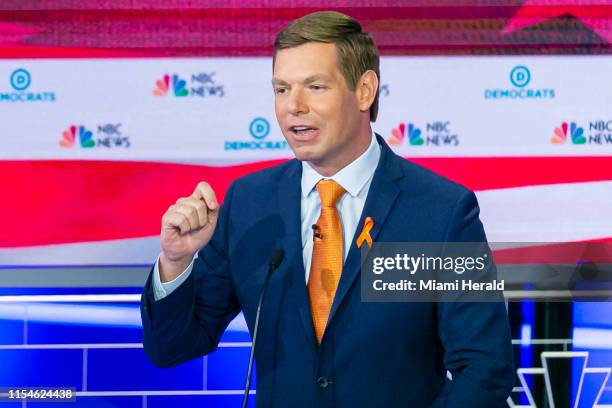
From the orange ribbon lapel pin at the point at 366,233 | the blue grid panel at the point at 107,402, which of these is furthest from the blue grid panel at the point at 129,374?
the orange ribbon lapel pin at the point at 366,233

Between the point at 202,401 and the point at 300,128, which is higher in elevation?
the point at 300,128

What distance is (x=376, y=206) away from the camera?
1758 mm

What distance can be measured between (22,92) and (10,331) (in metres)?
0.85

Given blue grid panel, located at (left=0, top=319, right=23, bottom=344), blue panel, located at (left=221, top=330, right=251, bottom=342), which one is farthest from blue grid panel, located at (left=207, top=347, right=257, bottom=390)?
blue grid panel, located at (left=0, top=319, right=23, bottom=344)

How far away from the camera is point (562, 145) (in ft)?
9.77

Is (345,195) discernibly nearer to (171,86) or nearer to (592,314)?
(171,86)

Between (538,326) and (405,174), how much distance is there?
1.43 meters

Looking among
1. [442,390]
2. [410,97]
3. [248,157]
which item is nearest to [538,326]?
[410,97]

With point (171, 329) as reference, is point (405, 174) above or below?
above

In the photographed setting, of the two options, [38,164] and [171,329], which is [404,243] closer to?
[171,329]

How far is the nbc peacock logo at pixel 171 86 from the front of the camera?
9.89 ft

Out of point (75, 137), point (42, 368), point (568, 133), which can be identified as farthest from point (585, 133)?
point (42, 368)

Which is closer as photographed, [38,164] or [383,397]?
[383,397]

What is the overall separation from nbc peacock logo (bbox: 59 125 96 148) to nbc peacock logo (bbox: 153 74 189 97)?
0.90ft
